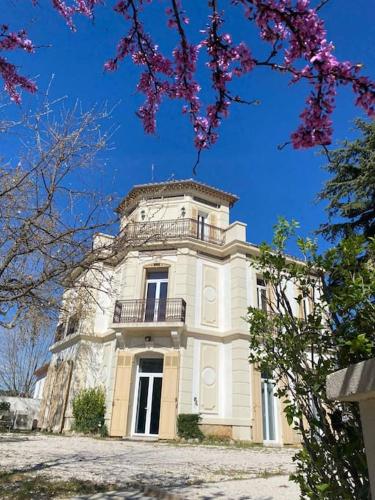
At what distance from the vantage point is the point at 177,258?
629 inches

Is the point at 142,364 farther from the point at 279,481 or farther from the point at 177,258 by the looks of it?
the point at 279,481

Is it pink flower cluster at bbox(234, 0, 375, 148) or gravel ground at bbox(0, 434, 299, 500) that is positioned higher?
pink flower cluster at bbox(234, 0, 375, 148)

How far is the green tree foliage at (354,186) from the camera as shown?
1269 cm

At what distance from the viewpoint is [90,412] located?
14266 mm

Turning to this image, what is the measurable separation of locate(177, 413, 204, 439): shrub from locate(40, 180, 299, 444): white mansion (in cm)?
23

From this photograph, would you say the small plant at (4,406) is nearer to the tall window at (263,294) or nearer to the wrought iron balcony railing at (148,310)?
the wrought iron balcony railing at (148,310)

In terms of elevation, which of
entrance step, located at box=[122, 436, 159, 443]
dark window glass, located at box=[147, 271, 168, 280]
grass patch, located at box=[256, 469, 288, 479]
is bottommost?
grass patch, located at box=[256, 469, 288, 479]

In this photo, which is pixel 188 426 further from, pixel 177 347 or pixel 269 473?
pixel 269 473

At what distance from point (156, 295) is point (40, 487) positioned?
11992mm

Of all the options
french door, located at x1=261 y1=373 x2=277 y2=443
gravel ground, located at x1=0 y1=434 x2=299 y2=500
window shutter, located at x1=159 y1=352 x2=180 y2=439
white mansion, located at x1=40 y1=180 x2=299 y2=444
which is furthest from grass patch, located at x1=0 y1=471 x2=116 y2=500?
french door, located at x1=261 y1=373 x2=277 y2=443

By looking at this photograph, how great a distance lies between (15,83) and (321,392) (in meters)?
3.34

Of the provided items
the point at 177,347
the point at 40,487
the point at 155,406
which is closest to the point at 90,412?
the point at 155,406

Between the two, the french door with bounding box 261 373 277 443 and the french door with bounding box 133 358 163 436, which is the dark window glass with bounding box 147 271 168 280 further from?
the french door with bounding box 261 373 277 443

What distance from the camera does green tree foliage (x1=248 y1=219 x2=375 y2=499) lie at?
1.82 meters
